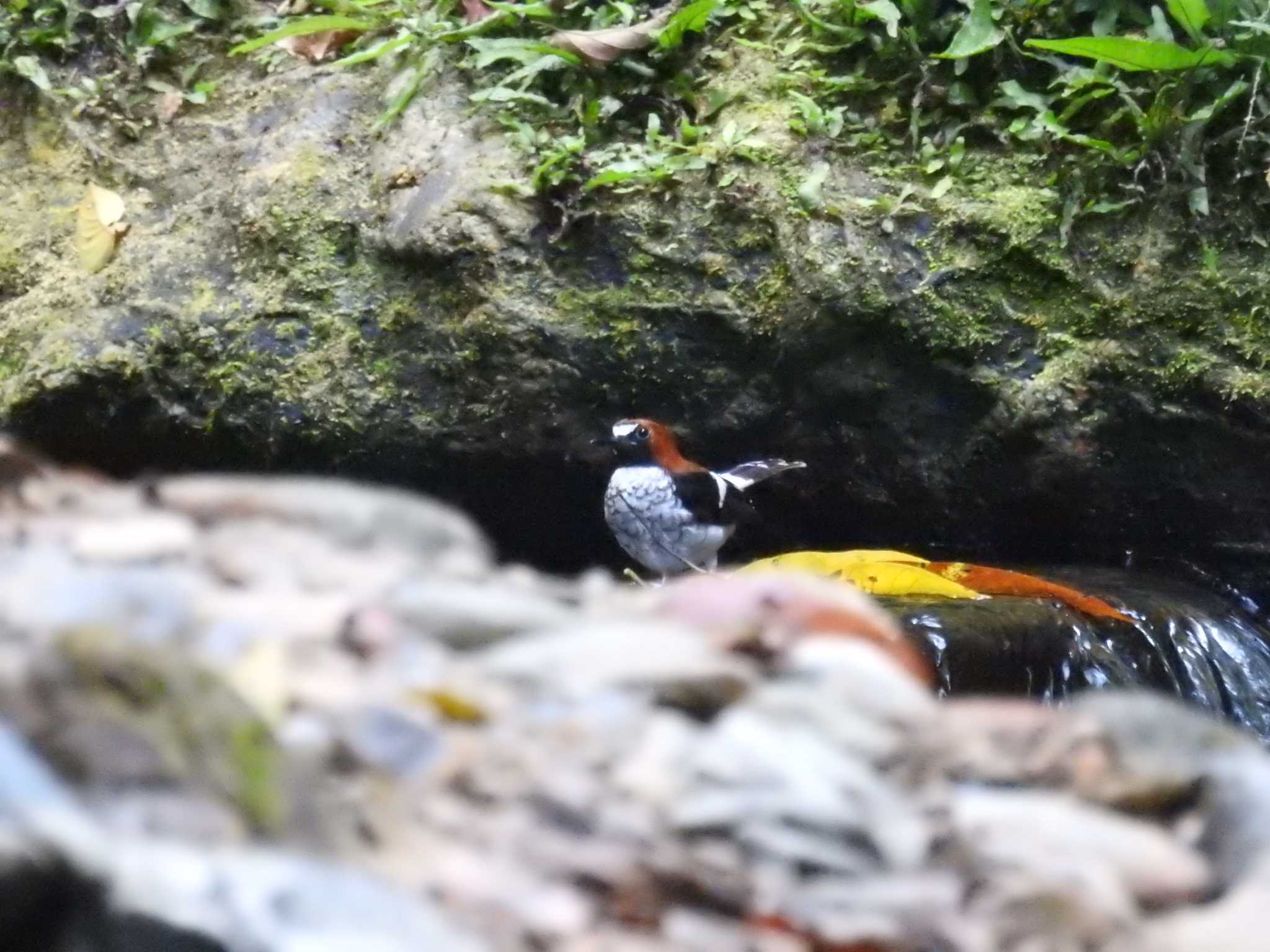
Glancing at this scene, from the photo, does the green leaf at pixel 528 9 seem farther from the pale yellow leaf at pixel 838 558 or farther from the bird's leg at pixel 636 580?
the bird's leg at pixel 636 580

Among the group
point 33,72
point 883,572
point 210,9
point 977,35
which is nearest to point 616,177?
point 977,35

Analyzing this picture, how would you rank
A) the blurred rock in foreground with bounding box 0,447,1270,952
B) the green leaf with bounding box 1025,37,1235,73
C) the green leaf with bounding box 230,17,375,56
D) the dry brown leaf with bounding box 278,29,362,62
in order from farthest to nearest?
the dry brown leaf with bounding box 278,29,362,62 → the green leaf with bounding box 230,17,375,56 → the green leaf with bounding box 1025,37,1235,73 → the blurred rock in foreground with bounding box 0,447,1270,952

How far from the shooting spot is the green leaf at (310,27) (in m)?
4.84

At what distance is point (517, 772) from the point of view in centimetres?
98

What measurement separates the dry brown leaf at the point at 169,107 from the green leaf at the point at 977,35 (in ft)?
10.2

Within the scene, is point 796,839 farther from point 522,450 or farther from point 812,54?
point 812,54

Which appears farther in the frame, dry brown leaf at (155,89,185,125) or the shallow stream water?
dry brown leaf at (155,89,185,125)

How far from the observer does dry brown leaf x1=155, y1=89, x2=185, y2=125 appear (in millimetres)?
5039

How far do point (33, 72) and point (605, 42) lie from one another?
2.56 m

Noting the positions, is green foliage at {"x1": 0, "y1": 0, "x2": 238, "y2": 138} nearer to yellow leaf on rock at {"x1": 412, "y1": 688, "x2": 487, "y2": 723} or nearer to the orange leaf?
the orange leaf

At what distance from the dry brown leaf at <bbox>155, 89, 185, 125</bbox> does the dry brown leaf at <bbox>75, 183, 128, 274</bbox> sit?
1.29ft

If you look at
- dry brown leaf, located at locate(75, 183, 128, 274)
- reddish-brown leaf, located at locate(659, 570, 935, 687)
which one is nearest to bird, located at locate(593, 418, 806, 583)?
dry brown leaf, located at locate(75, 183, 128, 274)

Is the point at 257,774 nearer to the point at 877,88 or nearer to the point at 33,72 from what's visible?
the point at 877,88

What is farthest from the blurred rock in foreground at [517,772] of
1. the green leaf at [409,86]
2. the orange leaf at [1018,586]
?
the green leaf at [409,86]
